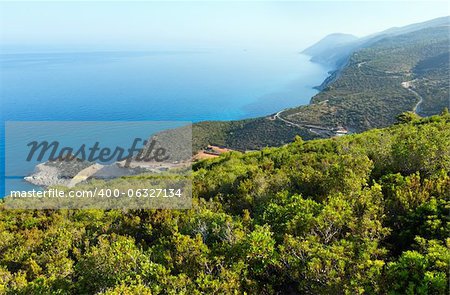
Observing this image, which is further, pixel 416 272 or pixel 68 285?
pixel 68 285

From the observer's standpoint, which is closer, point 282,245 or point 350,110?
point 282,245

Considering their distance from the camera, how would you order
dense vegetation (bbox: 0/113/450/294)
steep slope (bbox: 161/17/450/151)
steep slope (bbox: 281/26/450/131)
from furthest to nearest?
steep slope (bbox: 281/26/450/131) < steep slope (bbox: 161/17/450/151) < dense vegetation (bbox: 0/113/450/294)

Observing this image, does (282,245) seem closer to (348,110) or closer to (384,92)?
(348,110)

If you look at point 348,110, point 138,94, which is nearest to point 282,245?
point 348,110

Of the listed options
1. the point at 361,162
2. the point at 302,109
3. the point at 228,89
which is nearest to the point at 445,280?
the point at 361,162

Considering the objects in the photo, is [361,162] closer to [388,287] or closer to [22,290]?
[388,287]

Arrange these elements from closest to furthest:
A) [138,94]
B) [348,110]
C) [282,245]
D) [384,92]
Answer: [282,245], [348,110], [384,92], [138,94]

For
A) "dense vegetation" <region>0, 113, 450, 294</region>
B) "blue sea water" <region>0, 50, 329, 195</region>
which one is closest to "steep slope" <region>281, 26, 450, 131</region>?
"blue sea water" <region>0, 50, 329, 195</region>

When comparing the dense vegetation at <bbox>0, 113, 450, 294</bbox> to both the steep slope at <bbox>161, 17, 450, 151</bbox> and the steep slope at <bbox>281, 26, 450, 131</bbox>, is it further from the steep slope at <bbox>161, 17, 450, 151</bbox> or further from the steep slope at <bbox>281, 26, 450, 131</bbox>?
the steep slope at <bbox>281, 26, 450, 131</bbox>
